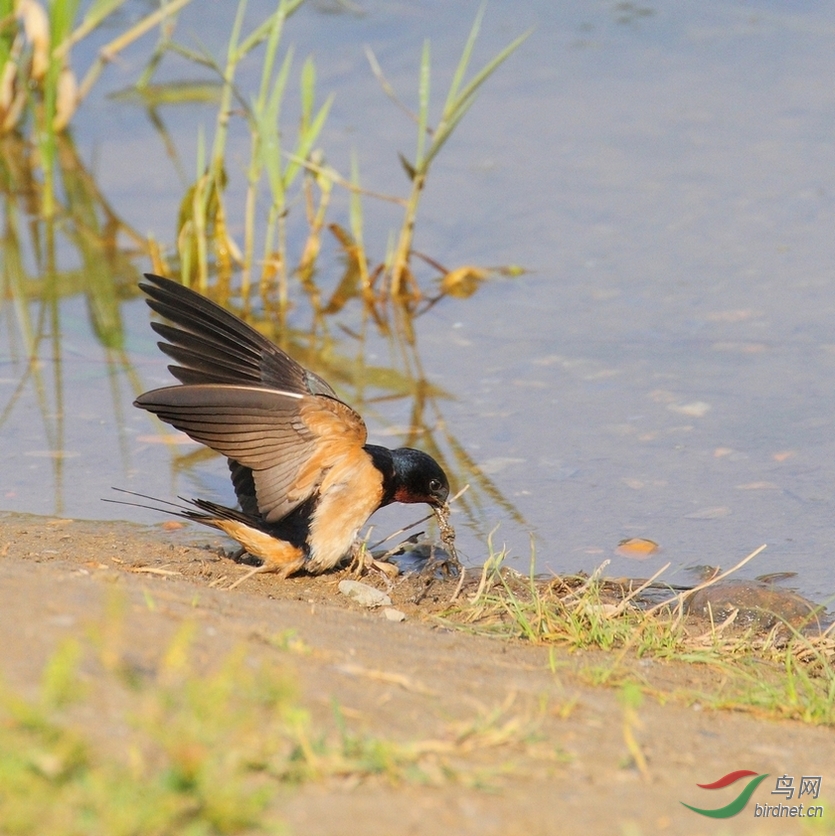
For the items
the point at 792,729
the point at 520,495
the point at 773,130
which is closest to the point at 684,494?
the point at 520,495

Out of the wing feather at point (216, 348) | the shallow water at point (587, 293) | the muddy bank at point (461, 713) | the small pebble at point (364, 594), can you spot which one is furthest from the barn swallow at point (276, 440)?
the muddy bank at point (461, 713)

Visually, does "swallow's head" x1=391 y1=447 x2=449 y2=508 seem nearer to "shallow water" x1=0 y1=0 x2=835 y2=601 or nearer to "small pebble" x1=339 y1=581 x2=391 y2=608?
"shallow water" x1=0 y1=0 x2=835 y2=601

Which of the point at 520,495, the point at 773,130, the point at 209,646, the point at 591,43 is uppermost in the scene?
the point at 591,43

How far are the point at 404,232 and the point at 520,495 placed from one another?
207cm

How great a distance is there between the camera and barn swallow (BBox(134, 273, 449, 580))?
13.2ft

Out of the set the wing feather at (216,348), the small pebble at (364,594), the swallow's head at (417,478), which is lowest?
the small pebble at (364,594)

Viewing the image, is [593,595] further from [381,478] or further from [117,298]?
[117,298]

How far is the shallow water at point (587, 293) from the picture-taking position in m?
4.75

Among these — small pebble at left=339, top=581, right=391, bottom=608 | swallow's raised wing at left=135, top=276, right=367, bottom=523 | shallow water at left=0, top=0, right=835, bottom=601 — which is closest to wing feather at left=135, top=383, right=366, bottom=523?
swallow's raised wing at left=135, top=276, right=367, bottom=523

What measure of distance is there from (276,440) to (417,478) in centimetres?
52

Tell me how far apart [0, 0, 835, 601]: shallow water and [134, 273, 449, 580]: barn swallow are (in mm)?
488

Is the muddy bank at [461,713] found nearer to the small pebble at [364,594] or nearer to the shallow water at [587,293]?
the small pebble at [364,594]

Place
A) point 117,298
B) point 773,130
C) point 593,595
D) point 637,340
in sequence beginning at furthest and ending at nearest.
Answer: point 773,130
point 117,298
point 637,340
point 593,595

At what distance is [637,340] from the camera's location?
6074 mm
